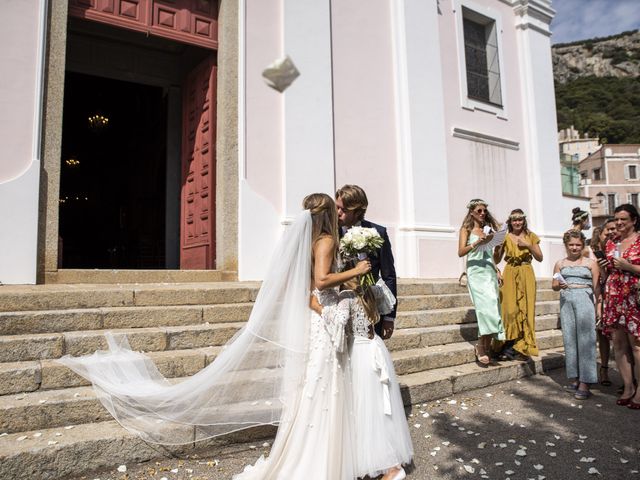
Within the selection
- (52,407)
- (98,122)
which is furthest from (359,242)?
(98,122)

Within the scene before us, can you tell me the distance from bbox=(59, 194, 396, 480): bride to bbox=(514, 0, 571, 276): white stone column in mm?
9842

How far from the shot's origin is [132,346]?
4.23 meters

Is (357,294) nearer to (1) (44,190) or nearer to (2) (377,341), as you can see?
(2) (377,341)

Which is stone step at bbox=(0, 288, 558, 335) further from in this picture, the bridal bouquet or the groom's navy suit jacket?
the bridal bouquet

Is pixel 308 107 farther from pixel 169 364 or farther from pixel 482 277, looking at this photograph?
pixel 169 364

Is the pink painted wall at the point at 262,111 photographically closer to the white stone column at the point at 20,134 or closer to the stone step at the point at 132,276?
the stone step at the point at 132,276

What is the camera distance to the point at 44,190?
228 inches

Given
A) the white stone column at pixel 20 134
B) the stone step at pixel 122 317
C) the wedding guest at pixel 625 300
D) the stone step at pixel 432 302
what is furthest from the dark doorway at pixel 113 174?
the wedding guest at pixel 625 300

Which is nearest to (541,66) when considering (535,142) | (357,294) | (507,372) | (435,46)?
(535,142)

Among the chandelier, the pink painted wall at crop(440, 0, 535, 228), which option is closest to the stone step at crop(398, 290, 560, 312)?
the pink painted wall at crop(440, 0, 535, 228)

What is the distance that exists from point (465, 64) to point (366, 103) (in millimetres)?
3414

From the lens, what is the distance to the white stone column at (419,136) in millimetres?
9008

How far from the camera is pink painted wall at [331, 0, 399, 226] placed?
848cm

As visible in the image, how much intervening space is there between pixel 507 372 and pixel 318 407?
3.48 metres
